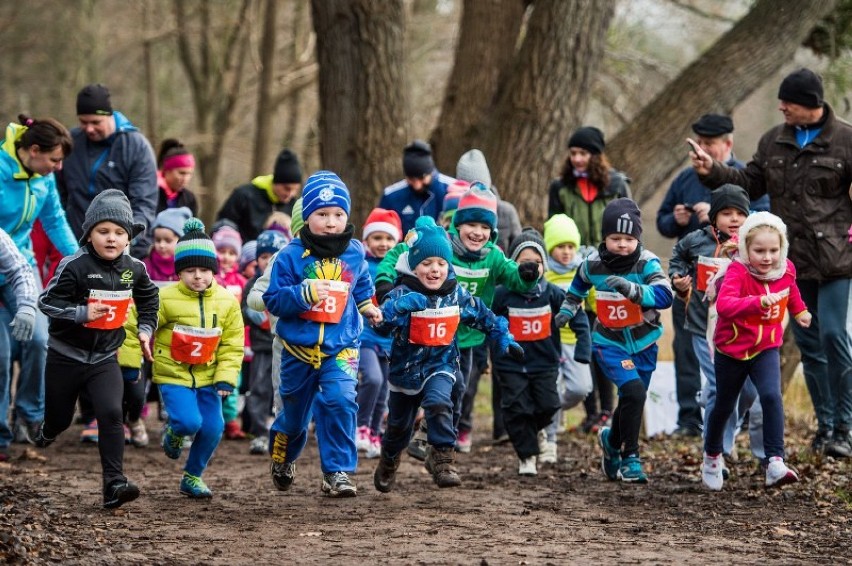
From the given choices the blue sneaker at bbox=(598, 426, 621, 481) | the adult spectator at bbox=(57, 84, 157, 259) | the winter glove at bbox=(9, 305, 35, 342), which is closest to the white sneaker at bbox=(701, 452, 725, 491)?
the blue sneaker at bbox=(598, 426, 621, 481)

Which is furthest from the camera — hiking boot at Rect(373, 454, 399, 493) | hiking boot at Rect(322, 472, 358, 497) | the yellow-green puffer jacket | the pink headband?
the pink headband

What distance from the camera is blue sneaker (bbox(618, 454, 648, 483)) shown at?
30.9 ft

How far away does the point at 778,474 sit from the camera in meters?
8.55

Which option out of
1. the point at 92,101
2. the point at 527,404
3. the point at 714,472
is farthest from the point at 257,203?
the point at 714,472

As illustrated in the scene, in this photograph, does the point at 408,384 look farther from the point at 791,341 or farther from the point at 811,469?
the point at 791,341

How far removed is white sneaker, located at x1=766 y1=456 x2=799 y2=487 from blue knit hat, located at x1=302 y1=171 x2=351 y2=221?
128 inches

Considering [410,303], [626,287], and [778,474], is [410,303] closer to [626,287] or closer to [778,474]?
[626,287]

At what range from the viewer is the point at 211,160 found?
2650cm

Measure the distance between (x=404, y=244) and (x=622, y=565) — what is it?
11.8 ft

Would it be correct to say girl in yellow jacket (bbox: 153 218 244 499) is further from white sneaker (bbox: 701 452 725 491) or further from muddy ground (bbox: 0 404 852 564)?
white sneaker (bbox: 701 452 725 491)

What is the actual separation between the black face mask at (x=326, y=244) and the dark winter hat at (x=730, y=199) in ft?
9.95

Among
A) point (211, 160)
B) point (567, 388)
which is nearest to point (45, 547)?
point (567, 388)

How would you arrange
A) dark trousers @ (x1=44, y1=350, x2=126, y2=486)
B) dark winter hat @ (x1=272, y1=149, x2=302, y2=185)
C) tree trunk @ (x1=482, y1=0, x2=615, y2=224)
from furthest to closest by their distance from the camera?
1. tree trunk @ (x1=482, y1=0, x2=615, y2=224)
2. dark winter hat @ (x1=272, y1=149, x2=302, y2=185)
3. dark trousers @ (x1=44, y1=350, x2=126, y2=486)

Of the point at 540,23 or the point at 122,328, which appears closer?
the point at 122,328
